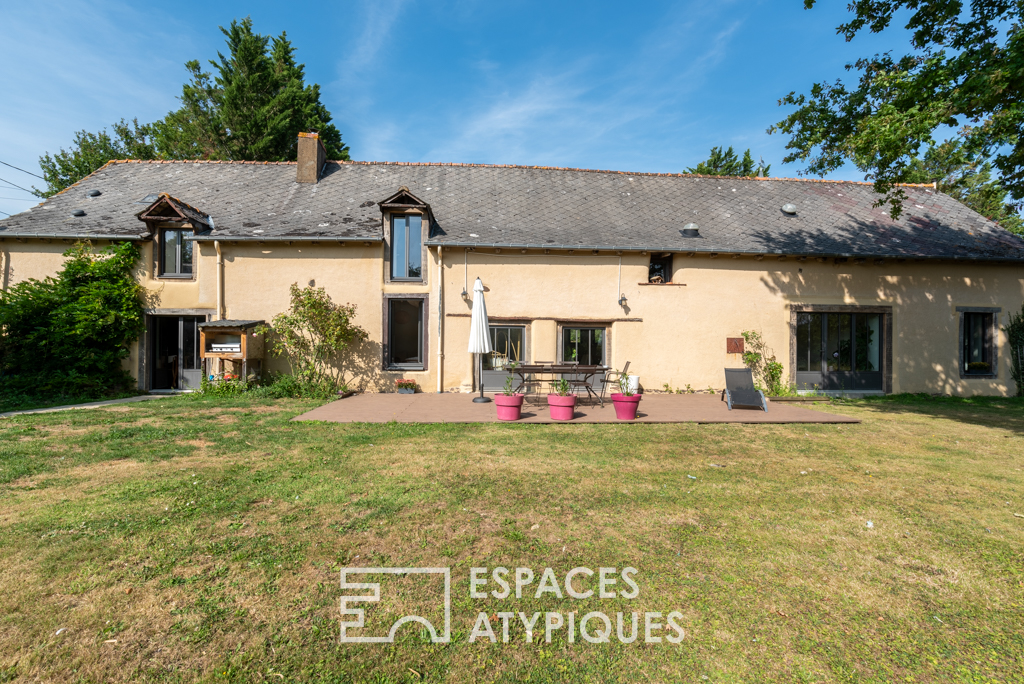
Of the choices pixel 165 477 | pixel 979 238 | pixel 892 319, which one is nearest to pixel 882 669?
pixel 165 477

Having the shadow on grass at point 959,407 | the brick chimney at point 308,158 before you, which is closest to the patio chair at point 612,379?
the shadow on grass at point 959,407

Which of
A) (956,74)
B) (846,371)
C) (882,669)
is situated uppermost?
(956,74)

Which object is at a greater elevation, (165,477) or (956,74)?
(956,74)

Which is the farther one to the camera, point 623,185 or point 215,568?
point 623,185

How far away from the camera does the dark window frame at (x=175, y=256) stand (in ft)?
38.1

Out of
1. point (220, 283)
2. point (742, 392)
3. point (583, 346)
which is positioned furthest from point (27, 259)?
point (742, 392)

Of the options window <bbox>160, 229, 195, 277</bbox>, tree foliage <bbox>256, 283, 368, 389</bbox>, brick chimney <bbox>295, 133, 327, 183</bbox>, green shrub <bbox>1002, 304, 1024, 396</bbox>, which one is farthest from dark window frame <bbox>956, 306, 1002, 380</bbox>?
window <bbox>160, 229, 195, 277</bbox>

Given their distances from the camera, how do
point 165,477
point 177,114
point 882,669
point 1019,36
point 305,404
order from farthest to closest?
point 177,114 < point 305,404 < point 1019,36 < point 165,477 < point 882,669

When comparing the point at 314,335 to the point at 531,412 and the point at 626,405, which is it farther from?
the point at 626,405

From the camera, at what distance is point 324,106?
25156 mm

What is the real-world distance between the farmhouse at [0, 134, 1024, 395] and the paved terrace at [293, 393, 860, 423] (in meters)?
1.62

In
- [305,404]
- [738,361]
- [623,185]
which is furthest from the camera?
[623,185]

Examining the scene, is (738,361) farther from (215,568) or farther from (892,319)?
(215,568)

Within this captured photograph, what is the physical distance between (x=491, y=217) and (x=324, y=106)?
18.8m
